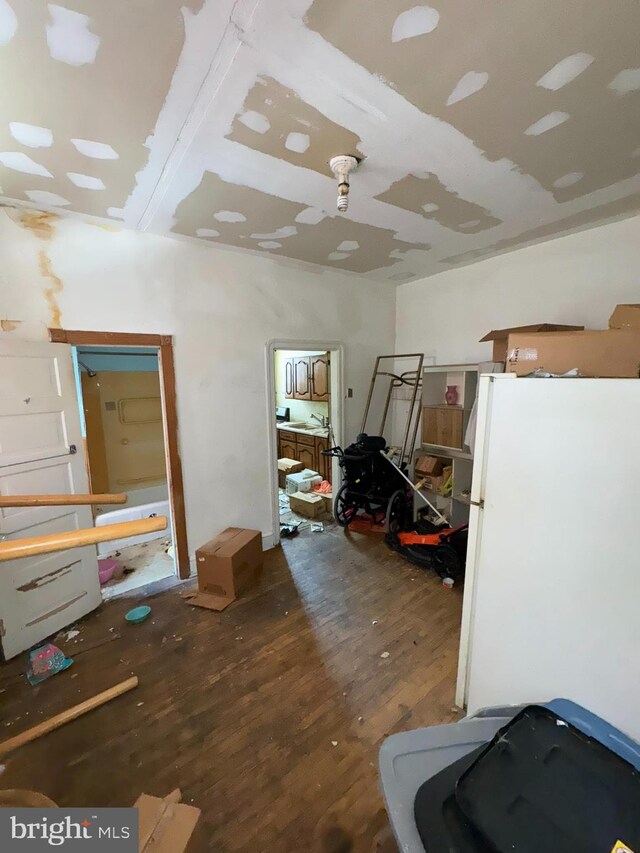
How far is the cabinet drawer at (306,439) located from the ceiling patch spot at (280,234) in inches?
106

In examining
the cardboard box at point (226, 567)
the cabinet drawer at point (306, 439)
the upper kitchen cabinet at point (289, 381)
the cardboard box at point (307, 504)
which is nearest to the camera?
the cardboard box at point (226, 567)

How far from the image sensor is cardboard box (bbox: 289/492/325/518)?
4094 mm

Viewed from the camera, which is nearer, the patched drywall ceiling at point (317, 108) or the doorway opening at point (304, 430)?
the patched drywall ceiling at point (317, 108)

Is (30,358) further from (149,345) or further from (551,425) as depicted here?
(551,425)

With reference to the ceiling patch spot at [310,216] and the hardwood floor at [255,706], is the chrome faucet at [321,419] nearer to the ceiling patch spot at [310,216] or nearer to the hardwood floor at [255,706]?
the hardwood floor at [255,706]

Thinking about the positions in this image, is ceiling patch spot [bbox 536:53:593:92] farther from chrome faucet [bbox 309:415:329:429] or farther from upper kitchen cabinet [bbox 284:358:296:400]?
upper kitchen cabinet [bbox 284:358:296:400]

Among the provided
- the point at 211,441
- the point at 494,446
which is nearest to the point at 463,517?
the point at 494,446

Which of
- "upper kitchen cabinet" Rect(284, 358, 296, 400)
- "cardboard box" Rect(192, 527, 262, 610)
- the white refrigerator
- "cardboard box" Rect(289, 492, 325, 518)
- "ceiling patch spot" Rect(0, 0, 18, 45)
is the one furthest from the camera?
"upper kitchen cabinet" Rect(284, 358, 296, 400)

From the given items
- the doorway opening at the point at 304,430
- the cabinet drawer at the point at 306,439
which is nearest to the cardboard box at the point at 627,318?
the doorway opening at the point at 304,430

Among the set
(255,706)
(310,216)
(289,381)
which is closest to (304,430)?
(289,381)

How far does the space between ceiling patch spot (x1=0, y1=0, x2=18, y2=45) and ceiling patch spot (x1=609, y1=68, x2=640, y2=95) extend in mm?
1895

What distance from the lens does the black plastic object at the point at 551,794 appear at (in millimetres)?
636

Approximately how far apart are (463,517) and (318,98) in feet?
10.7

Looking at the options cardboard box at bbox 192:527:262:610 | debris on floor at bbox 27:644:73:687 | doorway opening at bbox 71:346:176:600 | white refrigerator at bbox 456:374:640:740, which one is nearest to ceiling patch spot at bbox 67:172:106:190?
doorway opening at bbox 71:346:176:600
